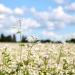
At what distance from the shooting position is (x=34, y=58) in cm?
974

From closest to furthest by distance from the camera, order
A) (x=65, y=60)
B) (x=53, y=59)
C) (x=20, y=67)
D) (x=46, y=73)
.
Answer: (x=20, y=67) < (x=46, y=73) < (x=65, y=60) < (x=53, y=59)

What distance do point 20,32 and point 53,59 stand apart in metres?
3.73

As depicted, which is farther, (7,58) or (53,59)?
(53,59)

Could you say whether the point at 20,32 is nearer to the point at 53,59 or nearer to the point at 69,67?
the point at 69,67

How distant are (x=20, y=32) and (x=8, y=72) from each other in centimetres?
102

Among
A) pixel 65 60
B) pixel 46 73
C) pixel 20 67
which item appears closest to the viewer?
pixel 20 67

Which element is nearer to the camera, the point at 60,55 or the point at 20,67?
the point at 20,67

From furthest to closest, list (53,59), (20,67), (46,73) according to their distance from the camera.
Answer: (53,59) → (46,73) → (20,67)

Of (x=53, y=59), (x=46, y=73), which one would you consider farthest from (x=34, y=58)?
(x=53, y=59)

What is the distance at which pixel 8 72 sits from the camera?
9555mm

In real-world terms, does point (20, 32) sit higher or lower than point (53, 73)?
→ higher

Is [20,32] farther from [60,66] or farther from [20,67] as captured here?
[60,66]

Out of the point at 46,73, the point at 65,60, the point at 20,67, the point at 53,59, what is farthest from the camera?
the point at 53,59

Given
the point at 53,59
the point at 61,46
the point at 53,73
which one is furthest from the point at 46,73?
the point at 53,59
